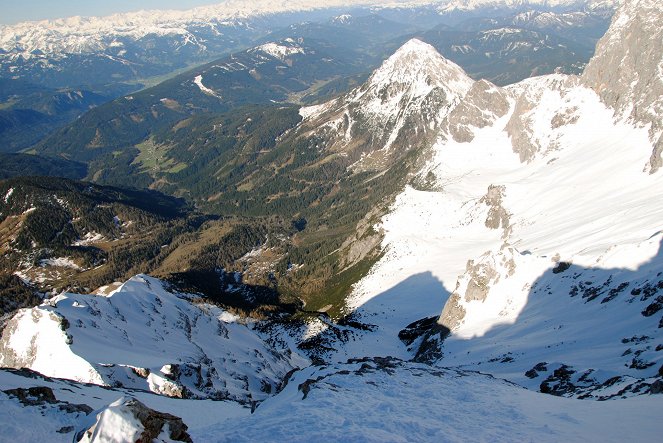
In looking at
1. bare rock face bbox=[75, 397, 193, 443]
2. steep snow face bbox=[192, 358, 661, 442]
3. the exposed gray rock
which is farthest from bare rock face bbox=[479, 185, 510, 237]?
bare rock face bbox=[75, 397, 193, 443]

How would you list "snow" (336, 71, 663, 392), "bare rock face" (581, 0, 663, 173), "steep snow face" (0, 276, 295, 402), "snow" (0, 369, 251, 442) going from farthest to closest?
"bare rock face" (581, 0, 663, 173)
"steep snow face" (0, 276, 295, 402)
"snow" (336, 71, 663, 392)
"snow" (0, 369, 251, 442)

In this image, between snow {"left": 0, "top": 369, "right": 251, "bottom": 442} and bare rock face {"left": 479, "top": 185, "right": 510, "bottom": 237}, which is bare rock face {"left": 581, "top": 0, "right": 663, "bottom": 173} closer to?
bare rock face {"left": 479, "top": 185, "right": 510, "bottom": 237}

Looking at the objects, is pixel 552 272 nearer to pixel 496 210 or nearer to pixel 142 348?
pixel 142 348

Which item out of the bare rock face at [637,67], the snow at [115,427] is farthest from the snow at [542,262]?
the snow at [115,427]

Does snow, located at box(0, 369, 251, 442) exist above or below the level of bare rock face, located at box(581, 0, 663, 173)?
below

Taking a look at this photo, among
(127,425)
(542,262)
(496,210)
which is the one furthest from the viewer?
(496,210)

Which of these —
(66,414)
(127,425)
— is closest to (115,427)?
(127,425)

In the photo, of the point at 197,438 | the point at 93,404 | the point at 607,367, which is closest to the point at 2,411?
the point at 93,404
